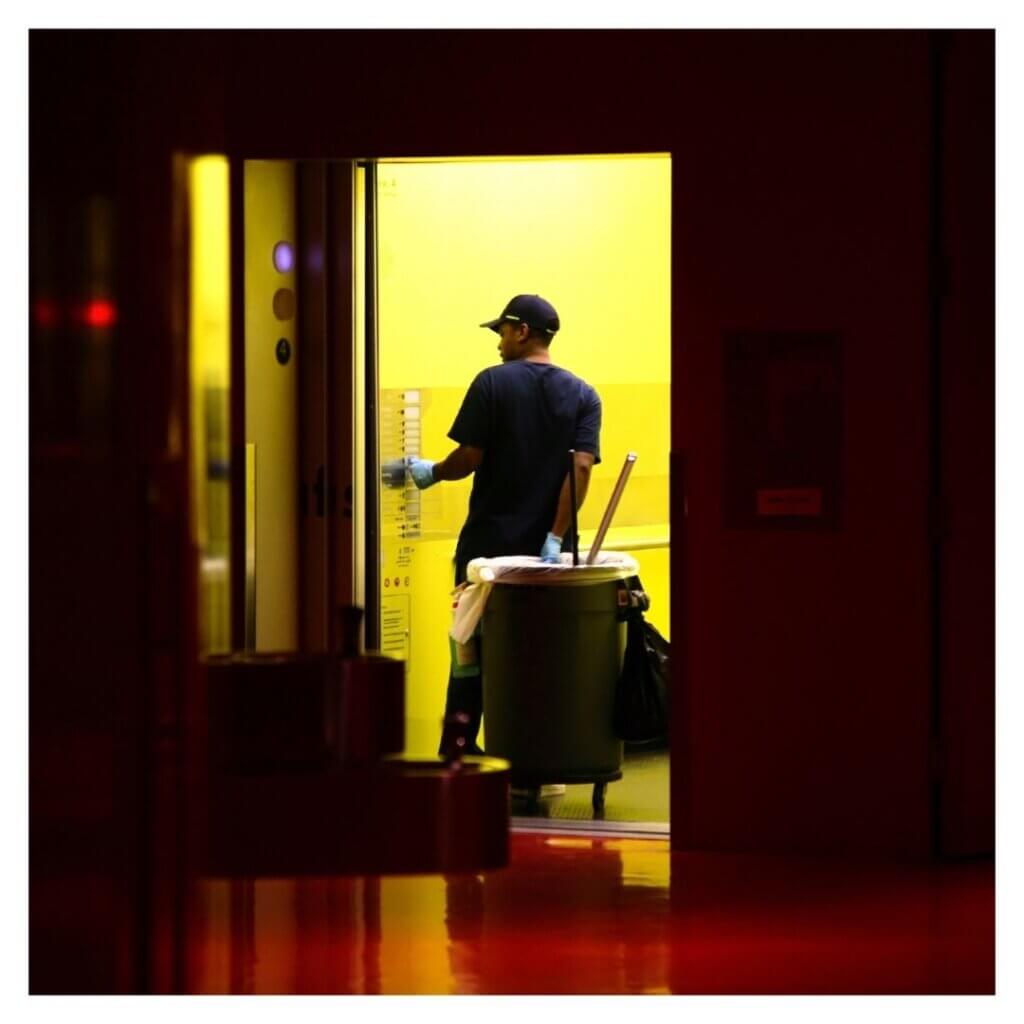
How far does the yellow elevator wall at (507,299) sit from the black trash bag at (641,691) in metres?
1.19

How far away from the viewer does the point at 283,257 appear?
5.89 m

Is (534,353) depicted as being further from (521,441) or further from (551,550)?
(551,550)

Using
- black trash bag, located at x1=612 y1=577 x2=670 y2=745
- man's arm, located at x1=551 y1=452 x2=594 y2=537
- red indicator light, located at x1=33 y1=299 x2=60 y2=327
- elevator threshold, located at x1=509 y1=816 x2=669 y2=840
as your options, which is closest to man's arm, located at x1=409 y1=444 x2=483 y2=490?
man's arm, located at x1=551 y1=452 x2=594 y2=537

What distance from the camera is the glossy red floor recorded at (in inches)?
151

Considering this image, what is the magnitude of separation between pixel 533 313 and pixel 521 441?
1.42ft

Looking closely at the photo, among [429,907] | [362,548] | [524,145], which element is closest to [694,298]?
[524,145]

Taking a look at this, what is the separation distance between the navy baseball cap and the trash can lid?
31.6 inches

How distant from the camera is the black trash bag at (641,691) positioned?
Answer: 564 centimetres

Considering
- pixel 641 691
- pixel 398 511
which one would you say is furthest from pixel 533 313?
pixel 641 691

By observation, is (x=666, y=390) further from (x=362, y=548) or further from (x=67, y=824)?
(x=67, y=824)

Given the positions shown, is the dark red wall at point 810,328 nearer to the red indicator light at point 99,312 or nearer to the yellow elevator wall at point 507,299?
the yellow elevator wall at point 507,299

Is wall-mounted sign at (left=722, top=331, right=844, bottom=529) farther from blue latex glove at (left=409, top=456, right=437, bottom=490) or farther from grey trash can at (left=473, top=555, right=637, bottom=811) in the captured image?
blue latex glove at (left=409, top=456, right=437, bottom=490)

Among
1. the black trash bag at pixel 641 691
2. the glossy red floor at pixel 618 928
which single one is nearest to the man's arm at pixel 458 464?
the black trash bag at pixel 641 691

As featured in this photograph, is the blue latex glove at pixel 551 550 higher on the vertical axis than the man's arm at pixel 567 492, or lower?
lower
